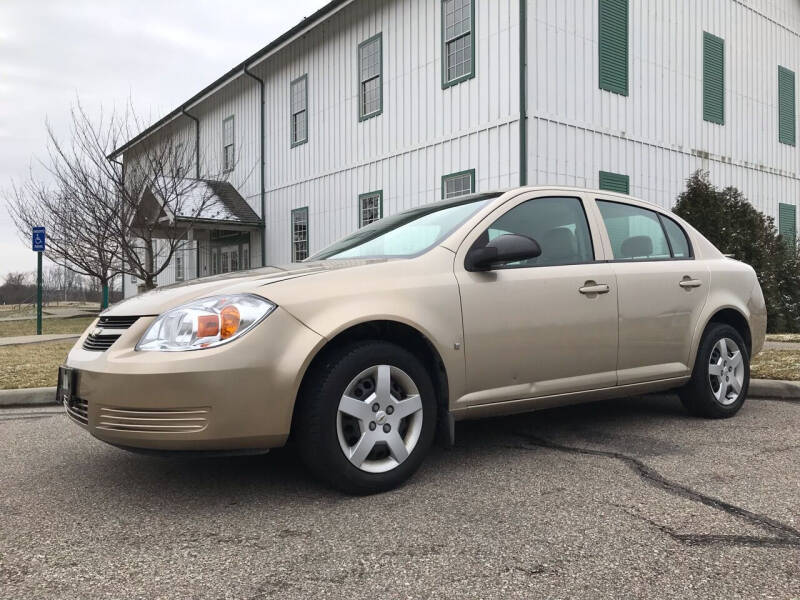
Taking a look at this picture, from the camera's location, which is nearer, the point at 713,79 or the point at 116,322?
the point at 116,322

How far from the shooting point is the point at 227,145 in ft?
71.1

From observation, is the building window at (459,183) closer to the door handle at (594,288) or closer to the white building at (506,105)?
the white building at (506,105)

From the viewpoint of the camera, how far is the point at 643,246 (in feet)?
15.4

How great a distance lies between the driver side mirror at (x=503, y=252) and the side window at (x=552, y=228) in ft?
0.94

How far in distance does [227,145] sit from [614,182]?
13.2 metres

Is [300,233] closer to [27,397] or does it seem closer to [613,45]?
[613,45]

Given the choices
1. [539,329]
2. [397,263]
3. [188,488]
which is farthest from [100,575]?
[539,329]

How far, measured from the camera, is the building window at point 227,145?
2142 centimetres

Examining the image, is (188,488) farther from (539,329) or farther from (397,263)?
(539,329)

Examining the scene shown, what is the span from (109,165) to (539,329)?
18388 millimetres

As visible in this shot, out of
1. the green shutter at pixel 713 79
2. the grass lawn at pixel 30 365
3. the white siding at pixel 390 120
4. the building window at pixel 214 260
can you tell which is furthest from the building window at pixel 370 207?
the building window at pixel 214 260

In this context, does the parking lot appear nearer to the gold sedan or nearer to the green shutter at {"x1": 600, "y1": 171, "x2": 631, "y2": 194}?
the gold sedan

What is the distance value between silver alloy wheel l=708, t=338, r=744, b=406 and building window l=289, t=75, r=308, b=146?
14.0 metres

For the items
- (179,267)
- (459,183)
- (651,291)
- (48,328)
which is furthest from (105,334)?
(179,267)
